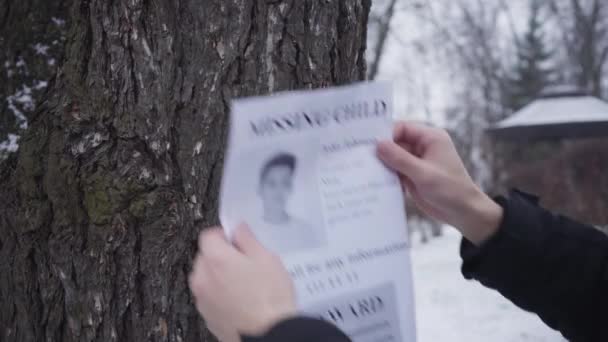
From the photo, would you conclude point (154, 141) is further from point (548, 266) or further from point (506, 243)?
point (548, 266)

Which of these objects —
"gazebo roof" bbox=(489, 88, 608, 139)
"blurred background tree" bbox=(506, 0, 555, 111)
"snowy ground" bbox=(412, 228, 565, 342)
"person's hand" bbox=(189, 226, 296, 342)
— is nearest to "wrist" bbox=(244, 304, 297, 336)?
"person's hand" bbox=(189, 226, 296, 342)

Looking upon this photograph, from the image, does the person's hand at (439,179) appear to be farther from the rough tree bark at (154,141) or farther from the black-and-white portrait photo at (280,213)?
the rough tree bark at (154,141)

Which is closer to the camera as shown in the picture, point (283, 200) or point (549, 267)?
point (283, 200)

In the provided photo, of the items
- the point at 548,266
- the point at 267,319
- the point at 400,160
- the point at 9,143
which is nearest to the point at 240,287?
the point at 267,319

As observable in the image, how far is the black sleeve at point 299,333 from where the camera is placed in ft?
2.49

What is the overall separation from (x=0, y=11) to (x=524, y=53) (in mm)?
25796

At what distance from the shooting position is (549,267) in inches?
49.3

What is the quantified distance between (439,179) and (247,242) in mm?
438

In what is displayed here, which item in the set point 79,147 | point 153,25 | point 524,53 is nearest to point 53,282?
point 79,147

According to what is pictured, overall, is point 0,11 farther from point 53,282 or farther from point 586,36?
point 586,36

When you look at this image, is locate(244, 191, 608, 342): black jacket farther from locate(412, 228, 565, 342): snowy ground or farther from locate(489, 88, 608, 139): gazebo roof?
locate(489, 88, 608, 139): gazebo roof

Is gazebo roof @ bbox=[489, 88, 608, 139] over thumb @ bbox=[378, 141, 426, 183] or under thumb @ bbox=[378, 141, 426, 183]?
under

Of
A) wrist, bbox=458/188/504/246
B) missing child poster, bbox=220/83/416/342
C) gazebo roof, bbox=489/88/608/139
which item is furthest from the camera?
gazebo roof, bbox=489/88/608/139

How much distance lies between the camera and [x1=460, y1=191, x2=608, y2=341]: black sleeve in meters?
1.21
